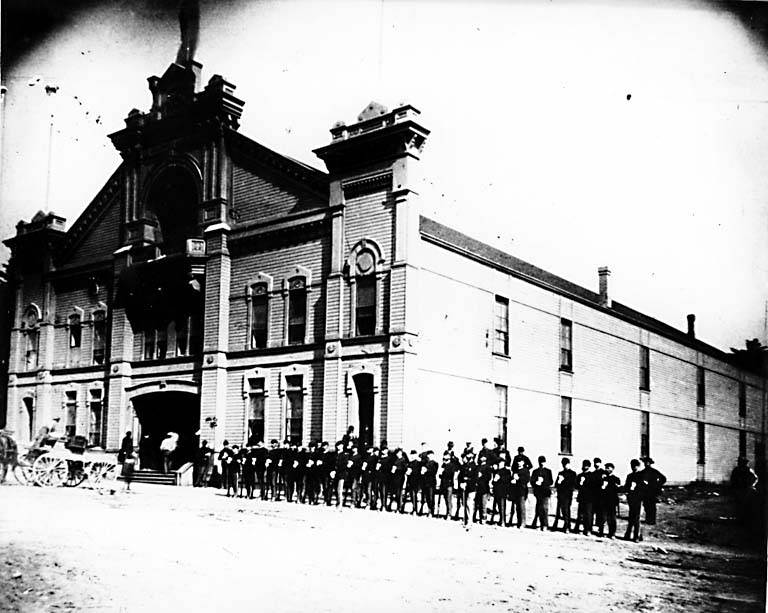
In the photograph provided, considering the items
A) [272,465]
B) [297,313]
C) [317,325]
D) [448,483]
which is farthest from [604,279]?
[272,465]

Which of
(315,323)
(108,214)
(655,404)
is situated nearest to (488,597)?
(655,404)

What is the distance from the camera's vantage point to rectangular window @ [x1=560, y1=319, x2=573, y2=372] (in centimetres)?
1112

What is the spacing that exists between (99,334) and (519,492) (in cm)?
819

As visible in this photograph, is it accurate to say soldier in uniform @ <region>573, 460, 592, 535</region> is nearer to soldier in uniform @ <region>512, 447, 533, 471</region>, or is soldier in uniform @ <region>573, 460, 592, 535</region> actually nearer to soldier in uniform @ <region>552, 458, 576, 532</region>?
soldier in uniform @ <region>552, 458, 576, 532</region>

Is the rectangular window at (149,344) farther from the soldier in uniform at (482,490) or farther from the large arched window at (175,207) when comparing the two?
the soldier in uniform at (482,490)

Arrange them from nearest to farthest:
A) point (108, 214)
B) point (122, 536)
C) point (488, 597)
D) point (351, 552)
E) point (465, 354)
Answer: point (488, 597) → point (351, 552) → point (122, 536) → point (465, 354) → point (108, 214)

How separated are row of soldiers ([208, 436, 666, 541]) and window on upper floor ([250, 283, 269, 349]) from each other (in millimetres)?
2071

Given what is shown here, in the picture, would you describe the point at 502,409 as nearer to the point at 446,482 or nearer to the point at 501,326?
the point at 501,326

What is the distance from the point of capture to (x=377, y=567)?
8984 millimetres

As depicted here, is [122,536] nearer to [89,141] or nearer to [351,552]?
[351,552]

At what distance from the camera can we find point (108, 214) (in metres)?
13.3

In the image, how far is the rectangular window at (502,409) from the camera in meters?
12.0

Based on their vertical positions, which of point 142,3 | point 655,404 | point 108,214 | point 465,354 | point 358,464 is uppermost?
point 142,3

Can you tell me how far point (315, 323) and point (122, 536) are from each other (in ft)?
17.2
